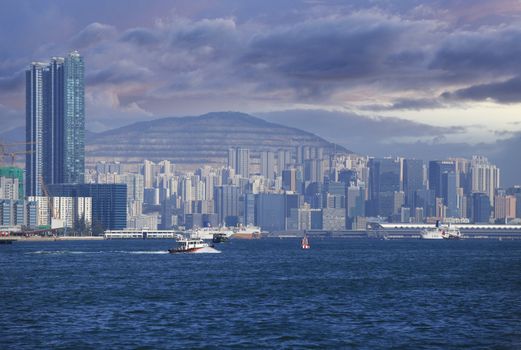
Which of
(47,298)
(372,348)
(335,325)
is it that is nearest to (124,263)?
(47,298)

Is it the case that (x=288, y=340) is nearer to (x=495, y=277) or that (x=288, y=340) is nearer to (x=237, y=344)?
(x=237, y=344)

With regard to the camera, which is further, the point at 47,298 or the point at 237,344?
the point at 47,298

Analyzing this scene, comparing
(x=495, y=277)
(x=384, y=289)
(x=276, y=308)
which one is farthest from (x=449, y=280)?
(x=276, y=308)

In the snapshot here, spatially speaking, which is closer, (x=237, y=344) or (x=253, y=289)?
(x=237, y=344)

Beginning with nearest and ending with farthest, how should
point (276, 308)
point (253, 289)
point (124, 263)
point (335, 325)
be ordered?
point (335, 325), point (276, 308), point (253, 289), point (124, 263)

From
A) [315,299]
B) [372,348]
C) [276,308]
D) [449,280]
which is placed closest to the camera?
[372,348]

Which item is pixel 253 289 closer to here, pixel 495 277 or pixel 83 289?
pixel 83 289
